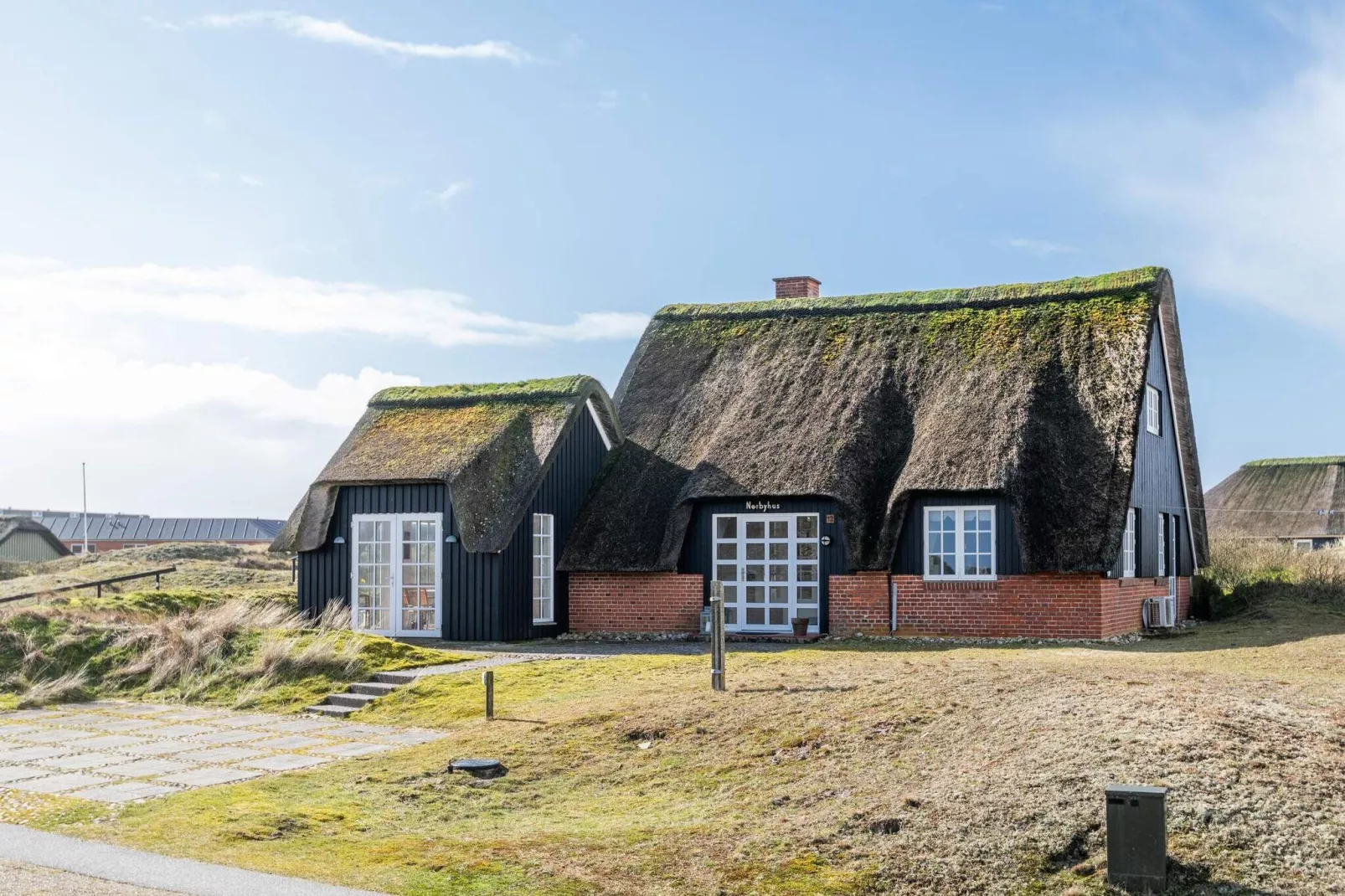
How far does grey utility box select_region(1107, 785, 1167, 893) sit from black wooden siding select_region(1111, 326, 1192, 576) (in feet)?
49.0

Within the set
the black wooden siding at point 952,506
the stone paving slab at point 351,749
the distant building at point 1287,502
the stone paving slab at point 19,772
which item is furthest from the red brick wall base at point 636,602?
the distant building at point 1287,502

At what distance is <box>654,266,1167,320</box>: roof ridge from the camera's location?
2580 cm

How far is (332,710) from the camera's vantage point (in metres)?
16.0

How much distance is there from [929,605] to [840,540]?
1.85 metres

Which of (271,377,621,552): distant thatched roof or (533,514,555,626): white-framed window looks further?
(533,514,555,626): white-framed window

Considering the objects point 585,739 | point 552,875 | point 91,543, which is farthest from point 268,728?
point 91,543

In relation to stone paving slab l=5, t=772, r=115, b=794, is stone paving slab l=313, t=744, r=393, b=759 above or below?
above

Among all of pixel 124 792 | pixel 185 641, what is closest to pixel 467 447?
pixel 185 641

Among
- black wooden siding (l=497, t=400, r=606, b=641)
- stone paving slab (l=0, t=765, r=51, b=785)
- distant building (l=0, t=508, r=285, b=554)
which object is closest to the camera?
stone paving slab (l=0, t=765, r=51, b=785)

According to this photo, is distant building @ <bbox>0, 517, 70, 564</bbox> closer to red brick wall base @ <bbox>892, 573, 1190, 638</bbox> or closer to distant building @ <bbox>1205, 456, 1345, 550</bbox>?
distant building @ <bbox>1205, 456, 1345, 550</bbox>

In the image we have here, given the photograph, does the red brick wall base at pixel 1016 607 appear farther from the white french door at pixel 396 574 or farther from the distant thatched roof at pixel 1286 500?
the distant thatched roof at pixel 1286 500

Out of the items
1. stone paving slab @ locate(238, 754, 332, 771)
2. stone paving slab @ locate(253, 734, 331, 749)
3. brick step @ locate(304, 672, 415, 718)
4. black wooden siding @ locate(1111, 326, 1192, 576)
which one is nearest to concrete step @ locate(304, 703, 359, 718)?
brick step @ locate(304, 672, 415, 718)

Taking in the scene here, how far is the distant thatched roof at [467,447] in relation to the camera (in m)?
23.5

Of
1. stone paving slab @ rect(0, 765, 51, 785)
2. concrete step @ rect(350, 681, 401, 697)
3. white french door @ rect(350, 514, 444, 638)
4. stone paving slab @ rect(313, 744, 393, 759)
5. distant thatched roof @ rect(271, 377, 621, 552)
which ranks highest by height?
distant thatched roof @ rect(271, 377, 621, 552)
